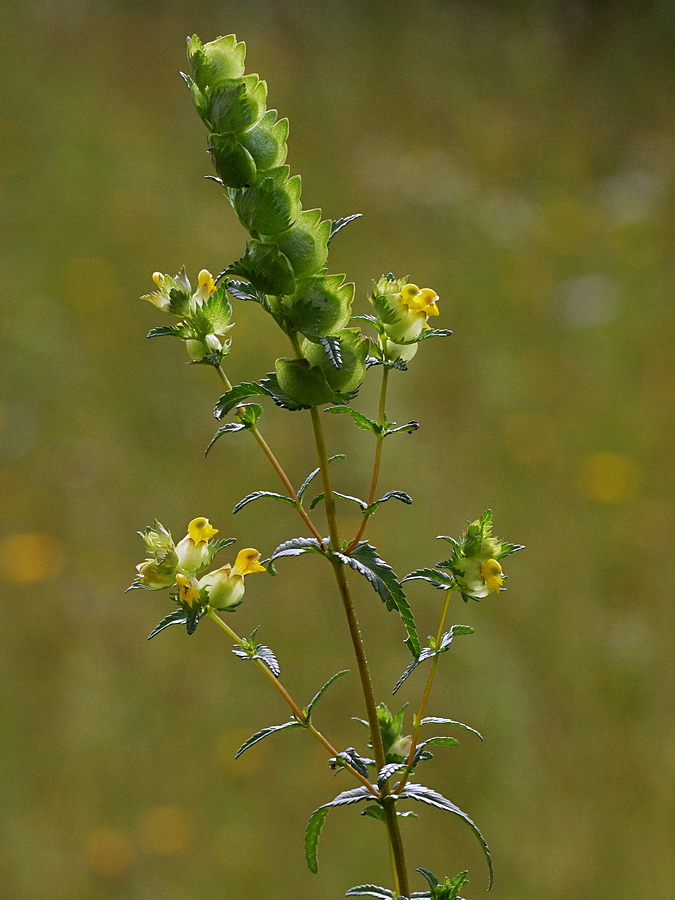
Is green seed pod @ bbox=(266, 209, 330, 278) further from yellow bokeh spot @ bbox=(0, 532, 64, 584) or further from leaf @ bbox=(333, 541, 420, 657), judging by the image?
yellow bokeh spot @ bbox=(0, 532, 64, 584)

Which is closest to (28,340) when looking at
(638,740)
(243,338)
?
(243,338)

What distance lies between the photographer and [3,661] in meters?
1.46

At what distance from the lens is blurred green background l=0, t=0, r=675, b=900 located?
1.35m

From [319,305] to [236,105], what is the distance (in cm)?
8

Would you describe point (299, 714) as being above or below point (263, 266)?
below

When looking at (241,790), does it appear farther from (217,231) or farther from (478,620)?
(217,231)

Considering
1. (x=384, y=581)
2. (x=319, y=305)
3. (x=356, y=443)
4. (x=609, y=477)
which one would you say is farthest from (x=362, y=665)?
(x=609, y=477)

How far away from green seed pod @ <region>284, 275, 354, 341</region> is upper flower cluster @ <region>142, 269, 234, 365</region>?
0.07m

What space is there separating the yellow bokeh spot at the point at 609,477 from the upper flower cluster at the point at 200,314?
4.50ft

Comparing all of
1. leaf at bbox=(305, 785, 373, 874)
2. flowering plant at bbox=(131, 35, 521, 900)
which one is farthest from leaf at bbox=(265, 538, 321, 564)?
leaf at bbox=(305, 785, 373, 874)

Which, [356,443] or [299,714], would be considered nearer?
[299,714]

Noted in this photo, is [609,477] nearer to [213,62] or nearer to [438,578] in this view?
[438,578]

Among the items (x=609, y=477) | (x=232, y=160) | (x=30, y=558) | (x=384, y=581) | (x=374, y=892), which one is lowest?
(x=374, y=892)

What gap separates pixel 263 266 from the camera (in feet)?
1.07
